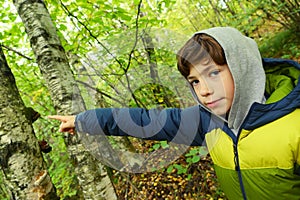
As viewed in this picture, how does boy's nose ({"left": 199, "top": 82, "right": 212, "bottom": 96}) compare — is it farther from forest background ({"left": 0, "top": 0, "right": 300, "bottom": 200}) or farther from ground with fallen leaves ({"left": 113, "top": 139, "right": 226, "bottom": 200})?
ground with fallen leaves ({"left": 113, "top": 139, "right": 226, "bottom": 200})

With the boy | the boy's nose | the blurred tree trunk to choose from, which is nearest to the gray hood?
the boy

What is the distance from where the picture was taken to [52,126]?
14.7 ft

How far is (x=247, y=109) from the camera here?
→ 1280mm

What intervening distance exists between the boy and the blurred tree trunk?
38.6 inches

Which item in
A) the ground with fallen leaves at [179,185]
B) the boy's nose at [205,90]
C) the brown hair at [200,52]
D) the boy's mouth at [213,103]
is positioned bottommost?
the ground with fallen leaves at [179,185]

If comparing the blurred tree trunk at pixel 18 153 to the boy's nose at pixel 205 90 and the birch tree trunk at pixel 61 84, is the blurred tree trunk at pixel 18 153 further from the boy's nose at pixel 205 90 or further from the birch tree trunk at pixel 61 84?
the boy's nose at pixel 205 90

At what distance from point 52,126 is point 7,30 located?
6.25 feet

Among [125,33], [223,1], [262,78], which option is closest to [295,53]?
[223,1]

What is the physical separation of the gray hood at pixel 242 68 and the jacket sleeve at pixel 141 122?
0.36 m

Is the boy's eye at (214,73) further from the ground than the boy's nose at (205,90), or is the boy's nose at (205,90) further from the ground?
the boy's eye at (214,73)

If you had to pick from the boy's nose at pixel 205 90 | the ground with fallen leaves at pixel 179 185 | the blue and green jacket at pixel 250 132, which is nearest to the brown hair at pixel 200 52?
the boy's nose at pixel 205 90

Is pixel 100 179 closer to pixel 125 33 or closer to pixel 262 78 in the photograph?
pixel 262 78

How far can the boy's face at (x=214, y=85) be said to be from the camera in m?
1.23

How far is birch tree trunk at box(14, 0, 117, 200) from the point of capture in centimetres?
188
